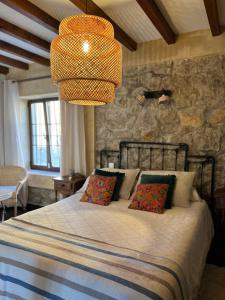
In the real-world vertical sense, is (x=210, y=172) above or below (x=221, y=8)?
below

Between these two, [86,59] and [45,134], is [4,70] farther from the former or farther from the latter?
[86,59]

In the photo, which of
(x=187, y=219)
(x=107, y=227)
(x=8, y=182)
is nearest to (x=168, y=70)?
(x=187, y=219)

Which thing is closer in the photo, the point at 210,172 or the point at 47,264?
the point at 47,264

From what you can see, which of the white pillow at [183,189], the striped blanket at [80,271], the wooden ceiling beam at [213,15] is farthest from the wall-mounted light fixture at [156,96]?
the striped blanket at [80,271]

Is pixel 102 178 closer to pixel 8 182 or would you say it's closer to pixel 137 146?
pixel 137 146

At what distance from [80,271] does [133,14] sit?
238 cm

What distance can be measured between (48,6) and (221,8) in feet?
5.56

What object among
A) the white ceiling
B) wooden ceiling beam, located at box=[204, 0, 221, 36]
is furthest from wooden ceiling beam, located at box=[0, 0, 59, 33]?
wooden ceiling beam, located at box=[204, 0, 221, 36]

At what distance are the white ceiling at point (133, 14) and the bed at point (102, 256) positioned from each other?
2023 mm

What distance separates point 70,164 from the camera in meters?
3.69

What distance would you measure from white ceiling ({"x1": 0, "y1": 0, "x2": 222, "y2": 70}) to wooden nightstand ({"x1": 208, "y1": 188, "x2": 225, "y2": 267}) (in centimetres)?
192

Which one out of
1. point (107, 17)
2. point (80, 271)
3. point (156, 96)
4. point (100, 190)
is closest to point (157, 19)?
point (107, 17)

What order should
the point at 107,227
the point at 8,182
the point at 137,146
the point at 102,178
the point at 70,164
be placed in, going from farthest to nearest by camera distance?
the point at 8,182
the point at 70,164
the point at 137,146
the point at 102,178
the point at 107,227

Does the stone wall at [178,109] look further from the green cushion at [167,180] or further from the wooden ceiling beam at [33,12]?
the wooden ceiling beam at [33,12]
